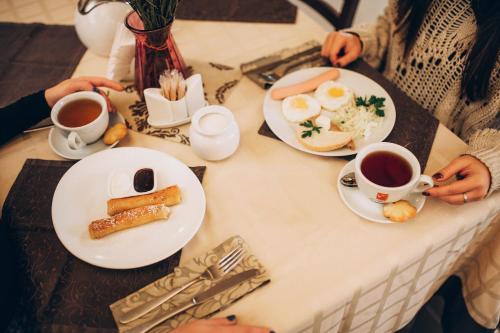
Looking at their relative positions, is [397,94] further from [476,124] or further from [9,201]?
[9,201]

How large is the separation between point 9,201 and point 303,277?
0.64 meters

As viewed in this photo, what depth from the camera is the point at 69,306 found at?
0.67 m

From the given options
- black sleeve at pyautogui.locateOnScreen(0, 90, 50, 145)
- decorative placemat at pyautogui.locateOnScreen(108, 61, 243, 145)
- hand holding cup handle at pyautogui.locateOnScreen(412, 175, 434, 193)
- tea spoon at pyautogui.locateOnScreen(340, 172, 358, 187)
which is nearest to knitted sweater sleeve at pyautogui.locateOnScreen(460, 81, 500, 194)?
hand holding cup handle at pyautogui.locateOnScreen(412, 175, 434, 193)

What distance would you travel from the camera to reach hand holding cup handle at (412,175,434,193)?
2.42 feet

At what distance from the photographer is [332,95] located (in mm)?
982

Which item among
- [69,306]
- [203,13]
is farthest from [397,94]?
[69,306]

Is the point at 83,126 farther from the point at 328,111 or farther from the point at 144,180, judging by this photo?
the point at 328,111

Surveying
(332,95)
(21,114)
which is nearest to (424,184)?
(332,95)

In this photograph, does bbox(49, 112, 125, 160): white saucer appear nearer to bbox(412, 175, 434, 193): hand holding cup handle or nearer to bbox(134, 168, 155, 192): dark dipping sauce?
bbox(134, 168, 155, 192): dark dipping sauce

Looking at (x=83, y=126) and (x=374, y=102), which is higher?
(x=374, y=102)

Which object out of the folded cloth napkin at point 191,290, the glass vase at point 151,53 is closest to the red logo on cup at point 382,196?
the folded cloth napkin at point 191,290

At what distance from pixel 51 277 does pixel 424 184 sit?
741mm

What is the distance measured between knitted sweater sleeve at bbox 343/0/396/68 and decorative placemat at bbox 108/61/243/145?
0.41m

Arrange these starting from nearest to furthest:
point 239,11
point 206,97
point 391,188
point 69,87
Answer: point 391,188 < point 69,87 < point 206,97 < point 239,11
